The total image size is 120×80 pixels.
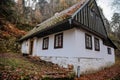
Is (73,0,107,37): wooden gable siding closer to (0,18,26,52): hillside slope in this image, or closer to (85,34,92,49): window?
(85,34,92,49): window

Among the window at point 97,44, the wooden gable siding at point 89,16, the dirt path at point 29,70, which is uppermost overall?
the wooden gable siding at point 89,16

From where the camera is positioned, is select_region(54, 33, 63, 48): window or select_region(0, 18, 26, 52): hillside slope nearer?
select_region(54, 33, 63, 48): window

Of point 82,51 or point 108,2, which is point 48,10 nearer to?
point 108,2

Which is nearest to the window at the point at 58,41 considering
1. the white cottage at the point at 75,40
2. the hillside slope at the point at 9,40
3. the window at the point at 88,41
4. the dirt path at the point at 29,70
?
the white cottage at the point at 75,40

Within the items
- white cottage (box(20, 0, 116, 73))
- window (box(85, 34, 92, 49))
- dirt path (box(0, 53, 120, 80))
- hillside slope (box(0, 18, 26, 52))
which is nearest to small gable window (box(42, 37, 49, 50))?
white cottage (box(20, 0, 116, 73))

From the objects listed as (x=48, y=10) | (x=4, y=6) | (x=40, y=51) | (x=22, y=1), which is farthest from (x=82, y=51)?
(x=48, y=10)

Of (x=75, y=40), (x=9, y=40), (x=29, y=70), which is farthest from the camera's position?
(x=9, y=40)

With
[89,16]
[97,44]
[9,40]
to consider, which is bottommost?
[97,44]

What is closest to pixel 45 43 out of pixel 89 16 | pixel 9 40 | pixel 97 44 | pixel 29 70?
pixel 89 16

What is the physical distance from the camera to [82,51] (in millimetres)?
10414

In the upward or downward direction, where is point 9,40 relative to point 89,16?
downward

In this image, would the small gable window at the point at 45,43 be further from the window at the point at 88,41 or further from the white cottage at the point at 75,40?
the window at the point at 88,41

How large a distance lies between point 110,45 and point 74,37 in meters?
9.54

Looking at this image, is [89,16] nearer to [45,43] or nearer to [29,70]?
[45,43]
